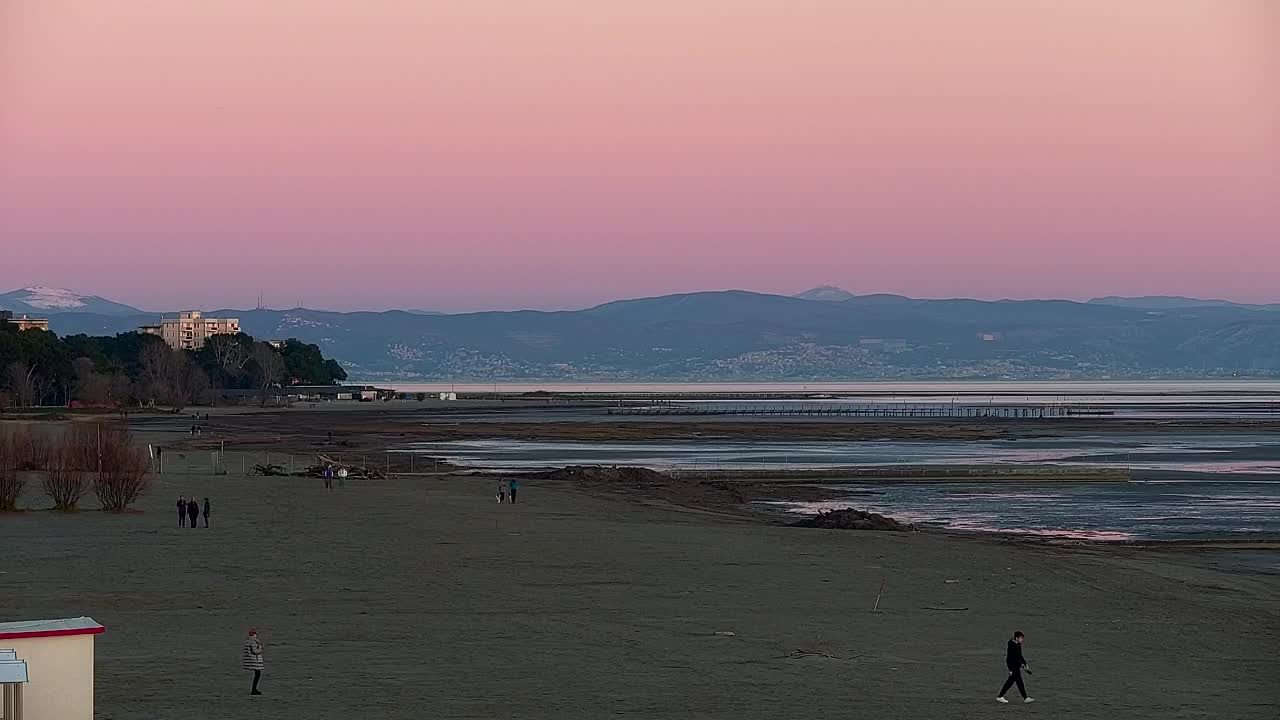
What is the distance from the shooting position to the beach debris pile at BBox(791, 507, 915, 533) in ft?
155

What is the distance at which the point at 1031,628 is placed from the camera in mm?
28547

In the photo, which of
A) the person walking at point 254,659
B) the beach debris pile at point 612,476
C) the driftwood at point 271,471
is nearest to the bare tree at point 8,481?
the driftwood at point 271,471

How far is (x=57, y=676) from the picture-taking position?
17.0 m

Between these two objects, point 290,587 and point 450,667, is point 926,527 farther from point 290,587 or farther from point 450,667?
point 450,667

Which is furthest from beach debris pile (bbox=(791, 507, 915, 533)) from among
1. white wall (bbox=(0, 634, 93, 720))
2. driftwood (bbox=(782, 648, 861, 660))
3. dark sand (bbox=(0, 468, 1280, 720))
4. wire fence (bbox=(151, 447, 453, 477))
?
white wall (bbox=(0, 634, 93, 720))

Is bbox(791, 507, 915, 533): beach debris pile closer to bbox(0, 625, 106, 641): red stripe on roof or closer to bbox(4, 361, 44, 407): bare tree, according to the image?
bbox(0, 625, 106, 641): red stripe on roof

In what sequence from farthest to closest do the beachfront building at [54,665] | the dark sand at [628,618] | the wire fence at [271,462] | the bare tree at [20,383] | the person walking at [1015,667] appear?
1. the bare tree at [20,383]
2. the wire fence at [271,462]
3. the dark sand at [628,618]
4. the person walking at [1015,667]
5. the beachfront building at [54,665]

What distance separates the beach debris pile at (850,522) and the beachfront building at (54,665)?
32070 millimetres

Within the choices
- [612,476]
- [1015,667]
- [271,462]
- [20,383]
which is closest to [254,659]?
[1015,667]

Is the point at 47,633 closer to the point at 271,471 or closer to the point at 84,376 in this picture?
the point at 271,471

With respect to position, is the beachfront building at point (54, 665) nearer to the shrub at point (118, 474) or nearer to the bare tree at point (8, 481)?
the bare tree at point (8, 481)

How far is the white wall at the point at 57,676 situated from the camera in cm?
1683

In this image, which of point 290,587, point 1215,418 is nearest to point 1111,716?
point 290,587

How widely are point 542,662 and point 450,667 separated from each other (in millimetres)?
1489
